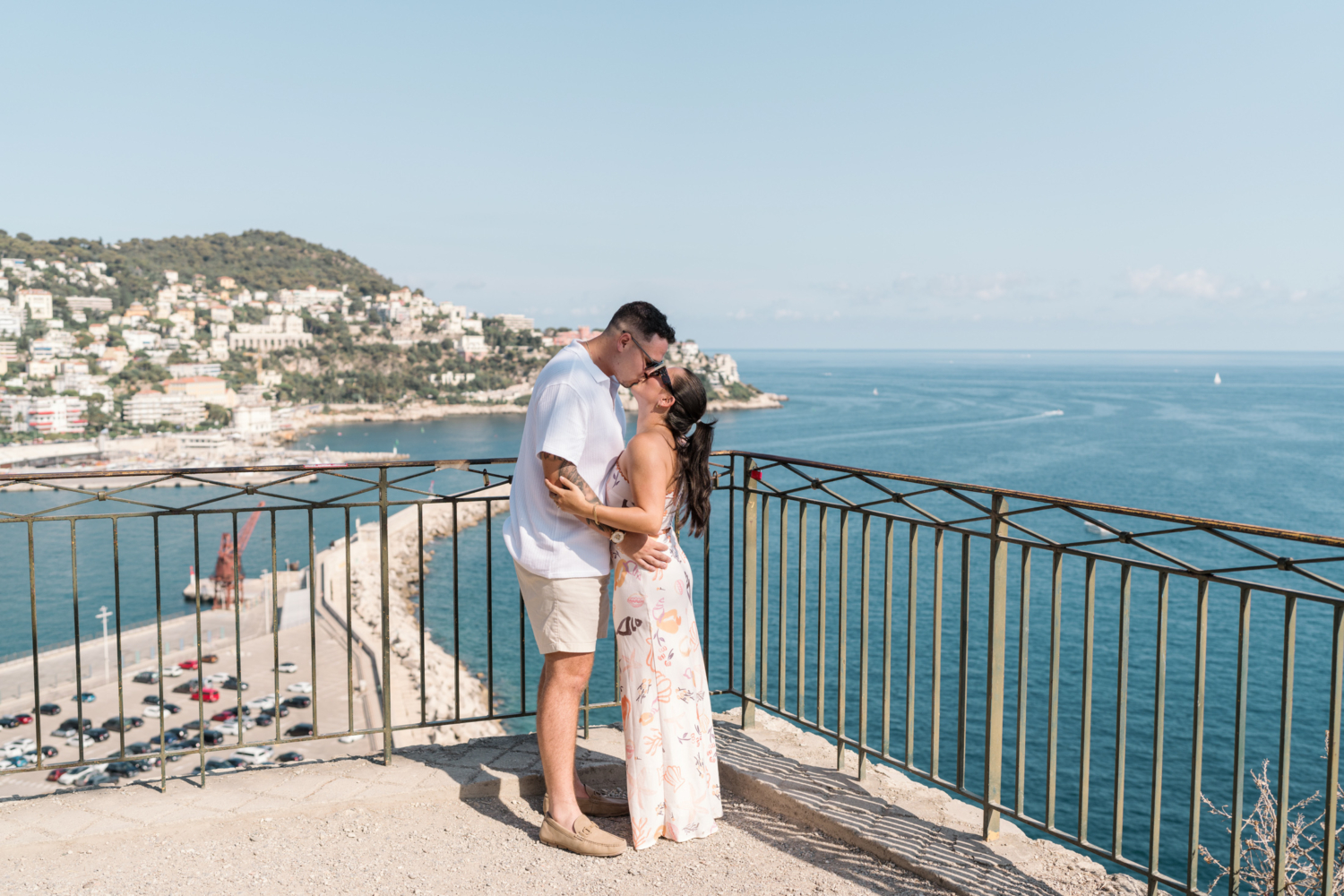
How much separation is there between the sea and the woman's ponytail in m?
0.83

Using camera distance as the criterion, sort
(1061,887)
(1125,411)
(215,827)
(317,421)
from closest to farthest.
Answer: (1061,887)
(215,827)
(1125,411)
(317,421)

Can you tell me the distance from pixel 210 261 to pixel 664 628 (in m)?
187

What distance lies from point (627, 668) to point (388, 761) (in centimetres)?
120

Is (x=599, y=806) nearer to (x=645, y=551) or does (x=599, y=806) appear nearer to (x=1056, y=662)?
(x=645, y=551)

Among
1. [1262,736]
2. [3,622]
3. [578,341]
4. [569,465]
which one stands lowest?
[3,622]

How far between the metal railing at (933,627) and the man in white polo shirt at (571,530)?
0.25 metres

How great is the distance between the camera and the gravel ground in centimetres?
268

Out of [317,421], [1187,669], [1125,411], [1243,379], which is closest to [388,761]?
[1187,669]

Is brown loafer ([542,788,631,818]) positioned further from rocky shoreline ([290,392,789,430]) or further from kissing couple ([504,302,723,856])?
rocky shoreline ([290,392,789,430])

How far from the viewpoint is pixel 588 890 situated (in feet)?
8.73

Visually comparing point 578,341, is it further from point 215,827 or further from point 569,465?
point 215,827

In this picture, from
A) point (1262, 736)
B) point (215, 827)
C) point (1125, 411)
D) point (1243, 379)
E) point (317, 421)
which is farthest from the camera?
point (1243, 379)

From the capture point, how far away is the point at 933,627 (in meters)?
3.97

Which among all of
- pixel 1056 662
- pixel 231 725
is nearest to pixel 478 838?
pixel 1056 662
